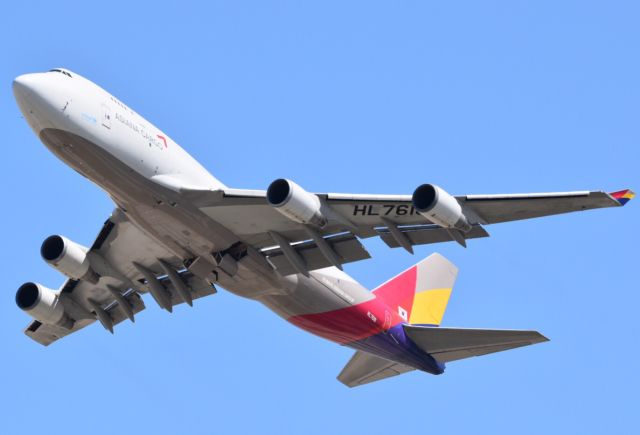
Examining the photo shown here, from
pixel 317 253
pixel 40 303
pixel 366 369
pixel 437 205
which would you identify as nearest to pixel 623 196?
pixel 437 205

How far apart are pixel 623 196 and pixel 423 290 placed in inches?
651

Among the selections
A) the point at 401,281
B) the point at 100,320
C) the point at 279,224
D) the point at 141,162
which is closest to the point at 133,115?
the point at 141,162

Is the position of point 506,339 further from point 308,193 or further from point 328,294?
point 308,193

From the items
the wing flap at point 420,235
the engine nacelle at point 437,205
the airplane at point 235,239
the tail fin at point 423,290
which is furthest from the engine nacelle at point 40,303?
the engine nacelle at point 437,205

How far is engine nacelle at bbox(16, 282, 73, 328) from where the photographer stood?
41.3m

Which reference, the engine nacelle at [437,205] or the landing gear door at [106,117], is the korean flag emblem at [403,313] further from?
the landing gear door at [106,117]

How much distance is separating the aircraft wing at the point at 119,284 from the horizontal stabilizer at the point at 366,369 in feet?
22.3

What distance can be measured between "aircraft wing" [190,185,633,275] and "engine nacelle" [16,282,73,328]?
31.5ft

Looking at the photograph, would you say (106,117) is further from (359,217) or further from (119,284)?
(119,284)

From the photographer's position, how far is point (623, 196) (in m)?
29.7

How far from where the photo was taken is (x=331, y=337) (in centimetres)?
4009

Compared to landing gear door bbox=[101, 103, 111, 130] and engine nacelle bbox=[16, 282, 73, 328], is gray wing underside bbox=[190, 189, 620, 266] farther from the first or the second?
engine nacelle bbox=[16, 282, 73, 328]

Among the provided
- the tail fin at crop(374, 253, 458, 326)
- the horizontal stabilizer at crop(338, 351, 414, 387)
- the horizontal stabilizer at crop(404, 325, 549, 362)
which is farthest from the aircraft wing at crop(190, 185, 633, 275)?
the horizontal stabilizer at crop(338, 351, 414, 387)

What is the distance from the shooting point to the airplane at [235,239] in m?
32.6
